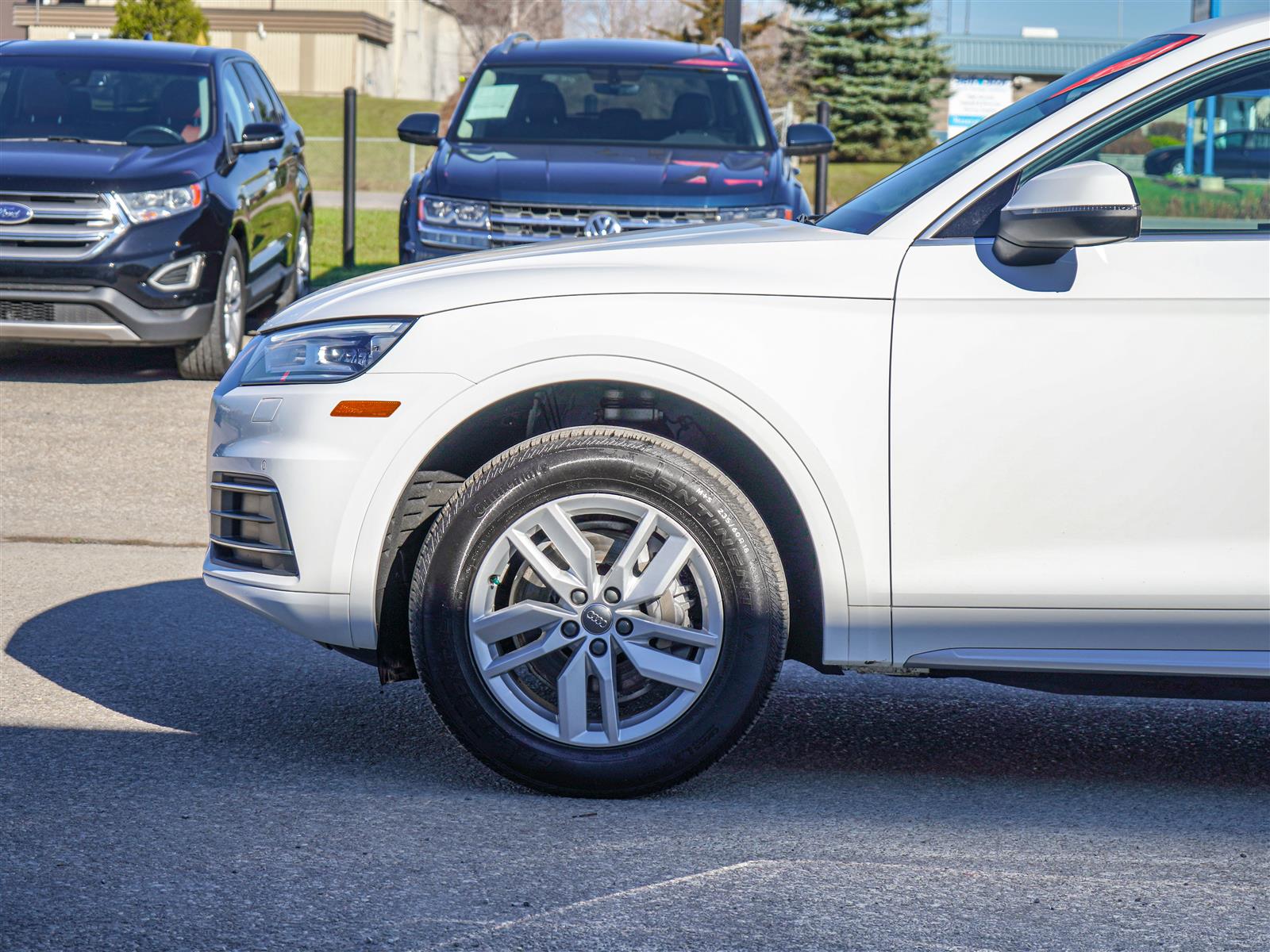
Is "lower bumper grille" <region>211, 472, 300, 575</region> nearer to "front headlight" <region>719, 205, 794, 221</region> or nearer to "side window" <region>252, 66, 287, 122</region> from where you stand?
"front headlight" <region>719, 205, 794, 221</region>

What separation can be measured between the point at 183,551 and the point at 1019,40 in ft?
93.8

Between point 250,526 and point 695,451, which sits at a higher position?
point 695,451

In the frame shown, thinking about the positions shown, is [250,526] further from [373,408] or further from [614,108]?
[614,108]

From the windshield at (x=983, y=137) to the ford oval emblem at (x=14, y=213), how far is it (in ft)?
19.4

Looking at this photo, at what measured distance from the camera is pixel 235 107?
1050 cm

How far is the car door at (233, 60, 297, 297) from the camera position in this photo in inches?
406

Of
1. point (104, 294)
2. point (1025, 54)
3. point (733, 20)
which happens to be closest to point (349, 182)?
point (733, 20)

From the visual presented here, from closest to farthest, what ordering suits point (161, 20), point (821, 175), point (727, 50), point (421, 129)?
point (421, 129)
point (727, 50)
point (821, 175)
point (161, 20)

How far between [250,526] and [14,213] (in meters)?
5.77

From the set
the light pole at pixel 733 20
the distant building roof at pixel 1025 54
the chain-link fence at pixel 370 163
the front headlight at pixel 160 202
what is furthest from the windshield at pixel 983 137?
the distant building roof at pixel 1025 54

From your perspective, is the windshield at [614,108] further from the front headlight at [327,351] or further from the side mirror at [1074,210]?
the side mirror at [1074,210]

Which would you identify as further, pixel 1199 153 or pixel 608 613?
pixel 1199 153

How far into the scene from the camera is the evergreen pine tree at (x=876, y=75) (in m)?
35.8

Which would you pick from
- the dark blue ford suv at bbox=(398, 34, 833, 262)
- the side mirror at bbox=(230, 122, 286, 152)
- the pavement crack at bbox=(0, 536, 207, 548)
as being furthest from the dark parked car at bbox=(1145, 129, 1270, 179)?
the side mirror at bbox=(230, 122, 286, 152)
